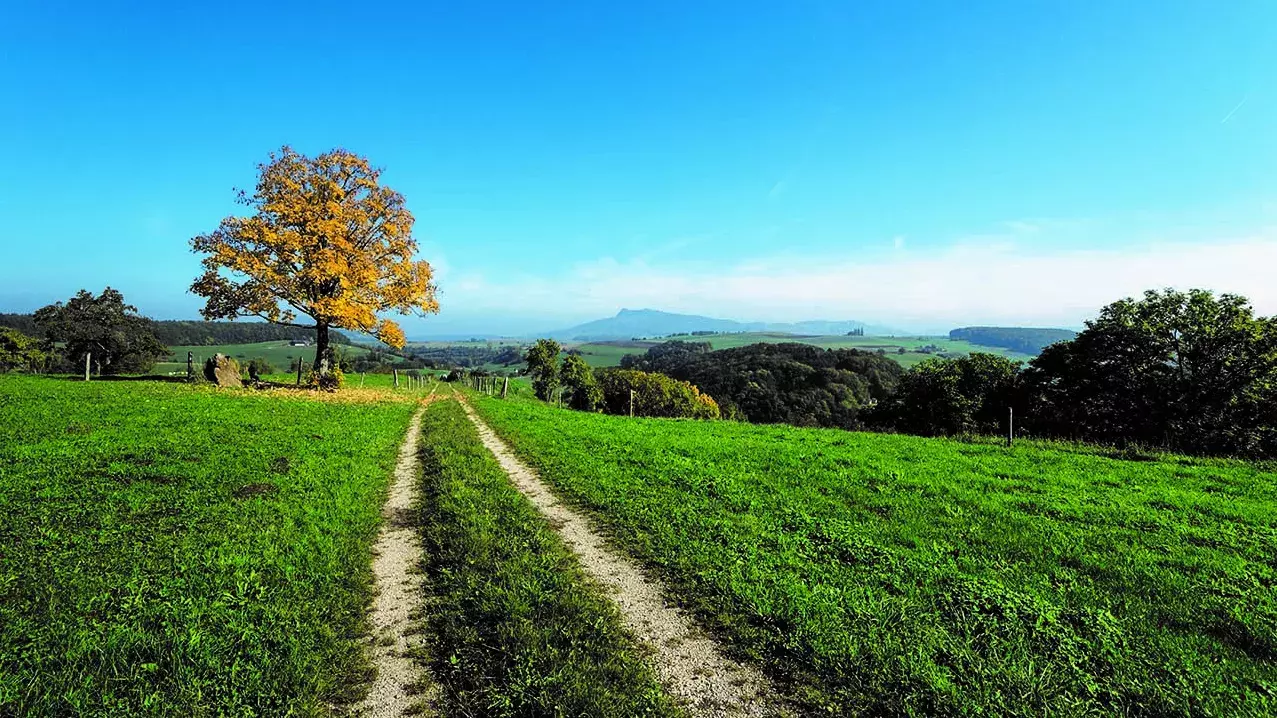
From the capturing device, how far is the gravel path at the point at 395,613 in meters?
4.62

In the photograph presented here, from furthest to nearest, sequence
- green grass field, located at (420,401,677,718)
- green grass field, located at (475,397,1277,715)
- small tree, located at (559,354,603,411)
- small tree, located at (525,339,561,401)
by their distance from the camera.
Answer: small tree, located at (559,354,603,411), small tree, located at (525,339,561,401), green grass field, located at (475,397,1277,715), green grass field, located at (420,401,677,718)

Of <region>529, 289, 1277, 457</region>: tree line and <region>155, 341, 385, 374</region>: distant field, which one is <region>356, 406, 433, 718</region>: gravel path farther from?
<region>155, 341, 385, 374</region>: distant field

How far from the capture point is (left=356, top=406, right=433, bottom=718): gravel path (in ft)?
15.2

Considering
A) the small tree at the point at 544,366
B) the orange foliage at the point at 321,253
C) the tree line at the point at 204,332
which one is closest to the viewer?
the orange foliage at the point at 321,253

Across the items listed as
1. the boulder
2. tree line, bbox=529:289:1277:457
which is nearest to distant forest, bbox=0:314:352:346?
the boulder

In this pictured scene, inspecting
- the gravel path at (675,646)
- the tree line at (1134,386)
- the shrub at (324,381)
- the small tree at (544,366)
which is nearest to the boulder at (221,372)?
the shrub at (324,381)

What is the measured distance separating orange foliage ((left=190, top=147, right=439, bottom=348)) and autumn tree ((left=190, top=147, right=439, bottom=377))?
0.18 feet

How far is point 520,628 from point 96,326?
78.5 meters

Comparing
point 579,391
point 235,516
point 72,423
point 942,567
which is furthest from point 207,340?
point 942,567

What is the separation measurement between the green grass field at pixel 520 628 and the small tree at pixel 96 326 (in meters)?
71.0

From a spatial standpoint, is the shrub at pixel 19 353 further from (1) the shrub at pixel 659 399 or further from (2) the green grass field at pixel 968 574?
(2) the green grass field at pixel 968 574

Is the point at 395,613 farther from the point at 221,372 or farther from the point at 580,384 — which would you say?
the point at 580,384

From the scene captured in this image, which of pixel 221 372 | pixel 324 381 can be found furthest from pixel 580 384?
pixel 221 372

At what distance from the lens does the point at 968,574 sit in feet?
23.7
